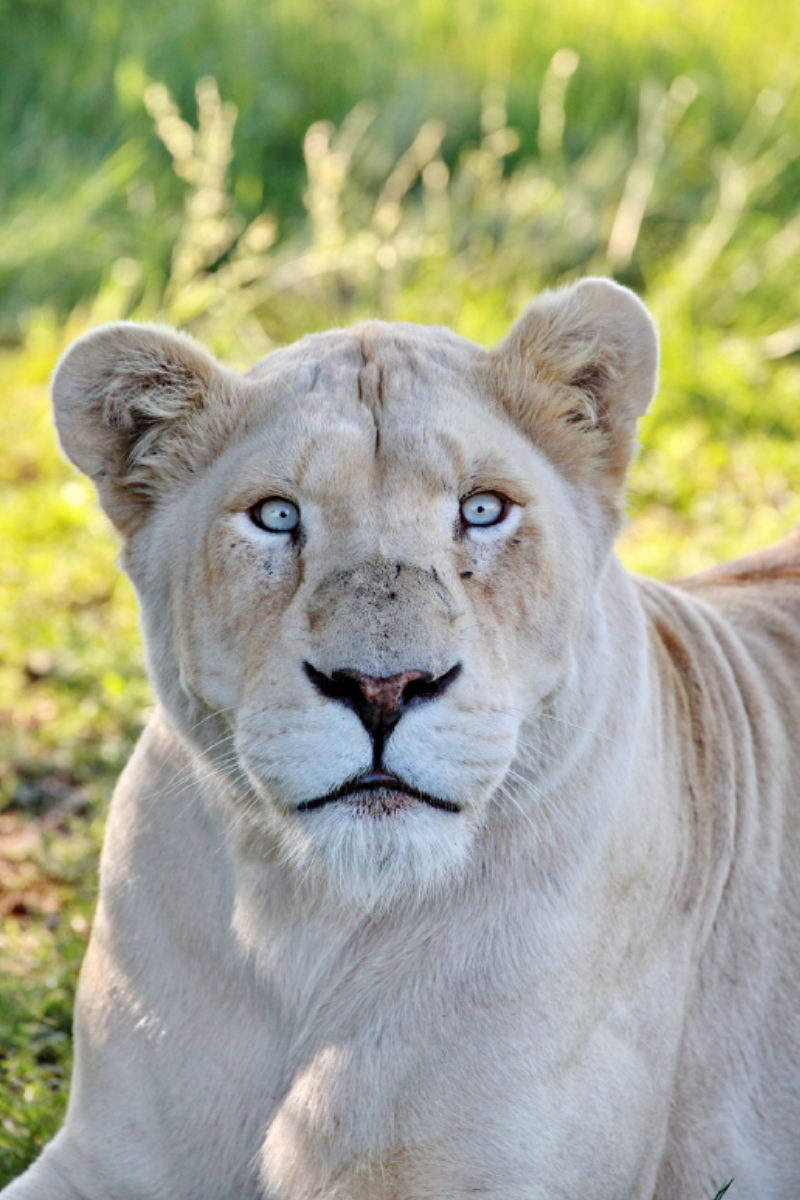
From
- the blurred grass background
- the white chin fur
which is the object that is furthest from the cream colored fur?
the blurred grass background

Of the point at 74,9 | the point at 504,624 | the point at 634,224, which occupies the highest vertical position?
the point at 74,9

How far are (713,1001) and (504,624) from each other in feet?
3.15

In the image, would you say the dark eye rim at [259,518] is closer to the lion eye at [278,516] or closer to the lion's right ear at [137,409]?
the lion eye at [278,516]

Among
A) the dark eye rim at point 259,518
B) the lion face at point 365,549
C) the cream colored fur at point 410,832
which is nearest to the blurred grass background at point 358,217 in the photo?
the cream colored fur at point 410,832

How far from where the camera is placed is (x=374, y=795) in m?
2.09

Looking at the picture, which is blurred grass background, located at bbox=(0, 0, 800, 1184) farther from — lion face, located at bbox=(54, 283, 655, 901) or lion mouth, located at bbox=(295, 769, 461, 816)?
lion mouth, located at bbox=(295, 769, 461, 816)

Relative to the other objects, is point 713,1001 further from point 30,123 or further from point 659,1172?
point 30,123

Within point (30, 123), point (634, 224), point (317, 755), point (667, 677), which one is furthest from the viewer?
point (30, 123)

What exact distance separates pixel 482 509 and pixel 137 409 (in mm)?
709

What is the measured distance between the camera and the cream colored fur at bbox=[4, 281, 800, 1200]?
2184 millimetres

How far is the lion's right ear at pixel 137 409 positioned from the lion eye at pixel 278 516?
10.9 inches

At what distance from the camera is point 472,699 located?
2.12 metres

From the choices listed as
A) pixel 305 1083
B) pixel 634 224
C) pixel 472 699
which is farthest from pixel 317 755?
pixel 634 224

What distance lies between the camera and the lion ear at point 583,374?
2.53 meters
